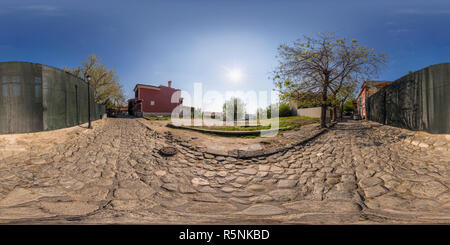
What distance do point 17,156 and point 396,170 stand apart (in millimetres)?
10103

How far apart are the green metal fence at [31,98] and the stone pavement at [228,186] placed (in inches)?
103

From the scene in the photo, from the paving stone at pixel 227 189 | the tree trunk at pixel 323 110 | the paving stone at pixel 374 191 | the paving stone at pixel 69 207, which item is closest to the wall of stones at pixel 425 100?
the tree trunk at pixel 323 110

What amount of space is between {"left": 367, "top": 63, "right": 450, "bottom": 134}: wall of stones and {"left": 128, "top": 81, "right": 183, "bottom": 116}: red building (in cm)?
2544

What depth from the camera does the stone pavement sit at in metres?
2.67

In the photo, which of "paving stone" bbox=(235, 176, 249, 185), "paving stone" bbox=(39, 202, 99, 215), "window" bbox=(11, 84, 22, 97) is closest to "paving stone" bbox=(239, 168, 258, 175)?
"paving stone" bbox=(235, 176, 249, 185)

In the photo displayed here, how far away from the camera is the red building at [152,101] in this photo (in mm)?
25109

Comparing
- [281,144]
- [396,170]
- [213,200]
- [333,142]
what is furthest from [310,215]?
[333,142]

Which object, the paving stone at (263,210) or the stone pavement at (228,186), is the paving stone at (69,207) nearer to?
the stone pavement at (228,186)

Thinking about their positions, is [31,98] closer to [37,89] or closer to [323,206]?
[37,89]

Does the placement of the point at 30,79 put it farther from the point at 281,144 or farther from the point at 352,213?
the point at 352,213

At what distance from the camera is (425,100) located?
614 centimetres

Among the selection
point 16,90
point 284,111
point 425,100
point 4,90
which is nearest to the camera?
point 425,100

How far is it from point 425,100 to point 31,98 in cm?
1520

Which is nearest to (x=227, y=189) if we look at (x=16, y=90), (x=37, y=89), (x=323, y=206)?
(x=323, y=206)
